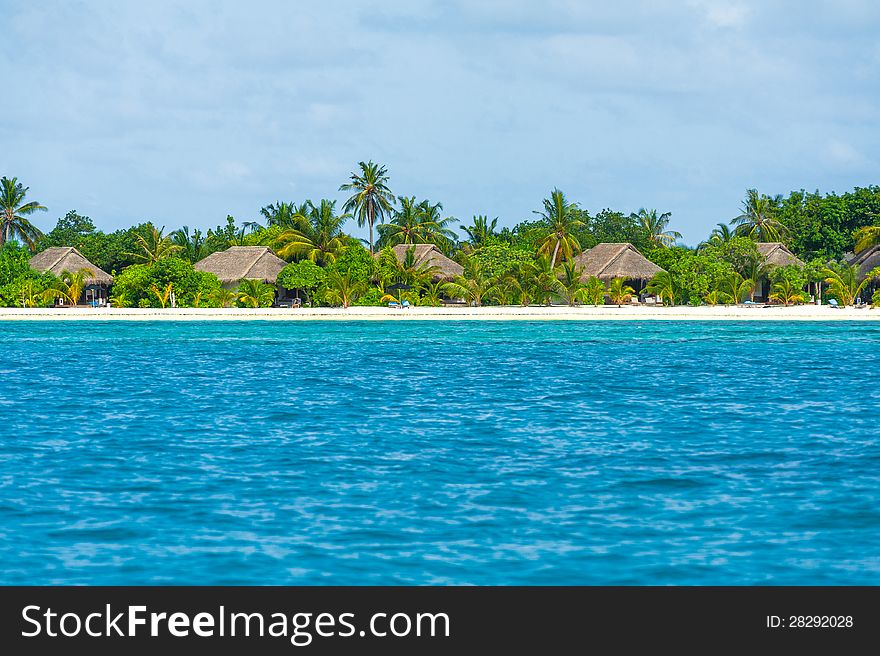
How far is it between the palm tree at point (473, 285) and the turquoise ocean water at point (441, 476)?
3630 centimetres

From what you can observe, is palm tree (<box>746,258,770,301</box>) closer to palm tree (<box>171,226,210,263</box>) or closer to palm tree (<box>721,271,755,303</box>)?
palm tree (<box>721,271,755,303</box>)

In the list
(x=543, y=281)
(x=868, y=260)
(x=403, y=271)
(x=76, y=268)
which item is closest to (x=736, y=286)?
(x=868, y=260)

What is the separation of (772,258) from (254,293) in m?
33.9

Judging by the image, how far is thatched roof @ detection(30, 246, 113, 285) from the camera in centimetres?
7281

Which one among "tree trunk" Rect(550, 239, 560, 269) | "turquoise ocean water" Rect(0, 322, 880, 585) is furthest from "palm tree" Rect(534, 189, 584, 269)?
"turquoise ocean water" Rect(0, 322, 880, 585)

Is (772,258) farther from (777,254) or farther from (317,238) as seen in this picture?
(317,238)

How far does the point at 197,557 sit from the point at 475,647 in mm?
3467

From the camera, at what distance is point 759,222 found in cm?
8294

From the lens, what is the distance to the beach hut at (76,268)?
239 ft

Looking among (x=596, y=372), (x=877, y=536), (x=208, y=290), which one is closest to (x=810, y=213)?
(x=208, y=290)

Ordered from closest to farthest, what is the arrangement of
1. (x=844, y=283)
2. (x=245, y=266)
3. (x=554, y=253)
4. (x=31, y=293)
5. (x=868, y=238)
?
(x=844, y=283), (x=868, y=238), (x=31, y=293), (x=245, y=266), (x=554, y=253)

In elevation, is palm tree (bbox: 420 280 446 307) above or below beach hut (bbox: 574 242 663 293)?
below

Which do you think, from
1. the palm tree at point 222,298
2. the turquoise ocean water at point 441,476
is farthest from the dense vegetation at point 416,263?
the turquoise ocean water at point 441,476

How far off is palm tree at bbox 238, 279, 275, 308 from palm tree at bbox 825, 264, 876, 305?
32.7 m
